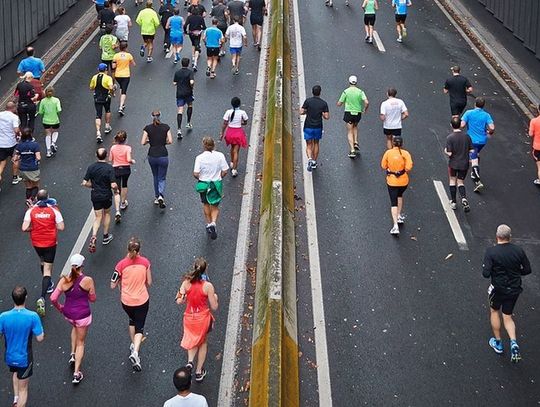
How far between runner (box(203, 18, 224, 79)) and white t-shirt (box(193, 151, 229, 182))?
8.82 metres

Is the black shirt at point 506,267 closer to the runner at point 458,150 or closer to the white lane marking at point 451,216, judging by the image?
the white lane marking at point 451,216

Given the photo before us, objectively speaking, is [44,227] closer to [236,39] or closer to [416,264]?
[416,264]

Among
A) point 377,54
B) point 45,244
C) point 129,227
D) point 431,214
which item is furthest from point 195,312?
point 377,54

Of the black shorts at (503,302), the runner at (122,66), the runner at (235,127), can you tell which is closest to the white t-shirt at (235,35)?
the runner at (122,66)

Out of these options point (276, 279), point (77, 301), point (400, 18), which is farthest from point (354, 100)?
point (400, 18)

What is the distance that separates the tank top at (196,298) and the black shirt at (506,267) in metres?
3.99

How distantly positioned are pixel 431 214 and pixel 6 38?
13.1 metres

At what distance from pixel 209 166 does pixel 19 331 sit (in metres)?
5.43

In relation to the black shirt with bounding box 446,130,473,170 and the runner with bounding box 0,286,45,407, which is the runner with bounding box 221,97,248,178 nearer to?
the black shirt with bounding box 446,130,473,170

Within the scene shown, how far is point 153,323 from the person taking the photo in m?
11.4

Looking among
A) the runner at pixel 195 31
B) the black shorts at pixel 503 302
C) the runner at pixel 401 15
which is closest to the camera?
the black shorts at pixel 503 302

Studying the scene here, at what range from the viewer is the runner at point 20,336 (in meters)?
9.23

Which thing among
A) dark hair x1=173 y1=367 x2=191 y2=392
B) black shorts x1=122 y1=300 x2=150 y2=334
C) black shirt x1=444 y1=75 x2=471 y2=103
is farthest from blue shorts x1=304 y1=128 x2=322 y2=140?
dark hair x1=173 y1=367 x2=191 y2=392

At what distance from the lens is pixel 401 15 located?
2597cm
